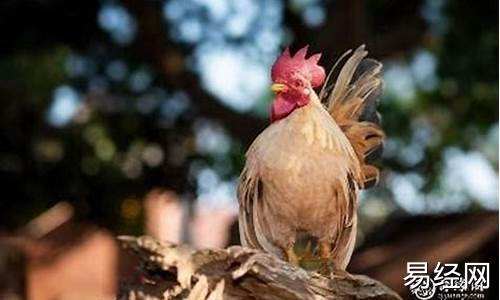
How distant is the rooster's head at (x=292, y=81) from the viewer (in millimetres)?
1045

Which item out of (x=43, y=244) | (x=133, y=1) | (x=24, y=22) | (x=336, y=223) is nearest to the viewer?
(x=336, y=223)

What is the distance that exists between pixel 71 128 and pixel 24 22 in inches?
18.5

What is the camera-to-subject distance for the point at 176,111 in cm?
364

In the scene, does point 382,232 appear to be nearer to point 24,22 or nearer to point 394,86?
point 394,86

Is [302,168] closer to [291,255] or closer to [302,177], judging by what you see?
[302,177]

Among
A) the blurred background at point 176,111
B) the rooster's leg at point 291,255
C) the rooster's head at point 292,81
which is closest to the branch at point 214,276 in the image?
the rooster's leg at point 291,255

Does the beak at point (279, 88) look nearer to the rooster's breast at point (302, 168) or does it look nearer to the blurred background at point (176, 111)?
the rooster's breast at point (302, 168)

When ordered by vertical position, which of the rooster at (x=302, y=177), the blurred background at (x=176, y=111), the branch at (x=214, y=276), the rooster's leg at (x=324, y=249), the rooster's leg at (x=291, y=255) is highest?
the blurred background at (x=176, y=111)

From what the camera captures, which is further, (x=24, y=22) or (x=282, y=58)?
(x=24, y=22)

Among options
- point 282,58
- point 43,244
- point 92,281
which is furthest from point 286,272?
point 92,281

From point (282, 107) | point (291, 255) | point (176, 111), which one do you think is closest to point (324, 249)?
point (291, 255)

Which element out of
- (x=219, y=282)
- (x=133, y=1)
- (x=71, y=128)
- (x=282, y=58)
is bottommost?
(x=219, y=282)

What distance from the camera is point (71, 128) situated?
377 cm

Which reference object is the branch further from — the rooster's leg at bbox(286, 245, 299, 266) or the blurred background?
the blurred background
